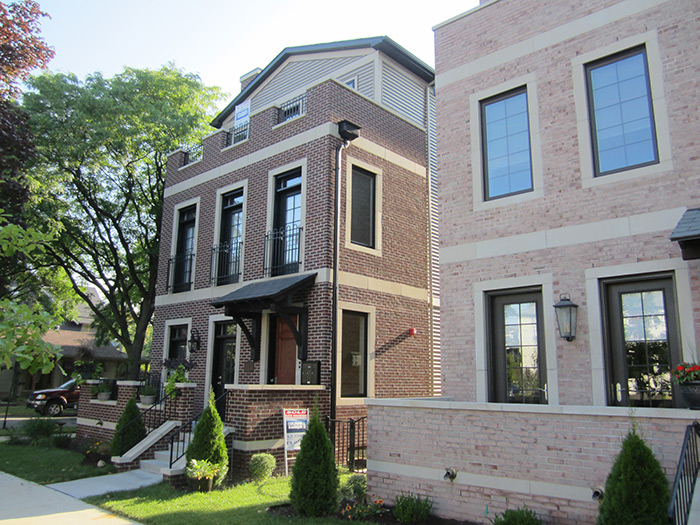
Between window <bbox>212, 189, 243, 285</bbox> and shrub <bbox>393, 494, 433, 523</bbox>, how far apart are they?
8123 mm

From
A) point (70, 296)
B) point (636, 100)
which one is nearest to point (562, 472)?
point (636, 100)

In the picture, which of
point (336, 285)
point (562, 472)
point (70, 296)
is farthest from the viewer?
point (70, 296)

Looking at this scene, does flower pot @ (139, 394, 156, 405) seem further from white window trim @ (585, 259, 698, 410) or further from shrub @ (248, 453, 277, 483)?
white window trim @ (585, 259, 698, 410)

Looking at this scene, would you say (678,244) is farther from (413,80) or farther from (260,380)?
(413,80)

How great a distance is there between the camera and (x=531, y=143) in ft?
28.3

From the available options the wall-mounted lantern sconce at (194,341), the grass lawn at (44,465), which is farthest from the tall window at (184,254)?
the grass lawn at (44,465)

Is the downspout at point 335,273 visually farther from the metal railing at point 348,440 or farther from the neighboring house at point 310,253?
the metal railing at point 348,440

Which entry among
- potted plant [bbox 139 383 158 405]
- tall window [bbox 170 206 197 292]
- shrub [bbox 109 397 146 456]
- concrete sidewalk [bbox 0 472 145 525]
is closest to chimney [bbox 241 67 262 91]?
tall window [bbox 170 206 197 292]

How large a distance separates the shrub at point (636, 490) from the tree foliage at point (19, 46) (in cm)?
1478

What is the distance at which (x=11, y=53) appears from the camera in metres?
13.5

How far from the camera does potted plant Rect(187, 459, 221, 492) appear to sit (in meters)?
8.88

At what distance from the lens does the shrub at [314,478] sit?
7.32 meters

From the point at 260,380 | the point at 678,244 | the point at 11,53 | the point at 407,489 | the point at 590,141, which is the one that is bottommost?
the point at 407,489

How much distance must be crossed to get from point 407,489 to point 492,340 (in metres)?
2.54
